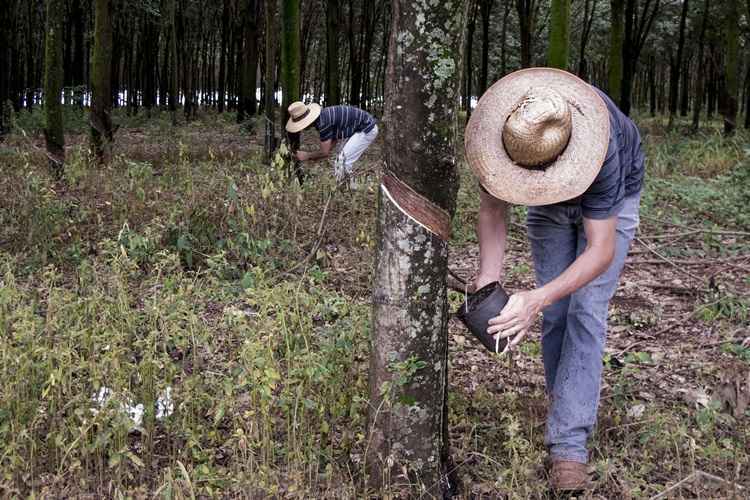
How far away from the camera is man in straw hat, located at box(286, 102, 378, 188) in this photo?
865 centimetres

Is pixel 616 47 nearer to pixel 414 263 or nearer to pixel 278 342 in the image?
pixel 278 342

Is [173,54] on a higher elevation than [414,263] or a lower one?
higher

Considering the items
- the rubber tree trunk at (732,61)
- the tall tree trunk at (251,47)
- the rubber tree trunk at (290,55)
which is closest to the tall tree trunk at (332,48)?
the tall tree trunk at (251,47)

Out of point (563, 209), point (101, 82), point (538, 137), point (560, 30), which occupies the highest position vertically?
point (560, 30)

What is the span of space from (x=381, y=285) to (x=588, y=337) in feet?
3.23

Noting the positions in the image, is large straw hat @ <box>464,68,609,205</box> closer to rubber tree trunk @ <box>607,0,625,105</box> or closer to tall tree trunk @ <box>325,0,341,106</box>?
rubber tree trunk @ <box>607,0,625,105</box>

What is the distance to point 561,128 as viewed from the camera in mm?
2738

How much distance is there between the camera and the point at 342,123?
9125 mm

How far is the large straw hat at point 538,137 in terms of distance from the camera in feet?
8.96

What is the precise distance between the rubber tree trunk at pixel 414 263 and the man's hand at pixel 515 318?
1.11 feet

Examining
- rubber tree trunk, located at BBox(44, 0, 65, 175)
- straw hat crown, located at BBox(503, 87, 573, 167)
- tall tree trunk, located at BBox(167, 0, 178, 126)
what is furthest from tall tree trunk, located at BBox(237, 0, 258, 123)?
straw hat crown, located at BBox(503, 87, 573, 167)

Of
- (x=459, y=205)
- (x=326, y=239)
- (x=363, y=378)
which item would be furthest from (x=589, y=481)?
(x=459, y=205)

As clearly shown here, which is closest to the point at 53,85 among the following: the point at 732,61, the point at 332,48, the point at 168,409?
the point at 168,409

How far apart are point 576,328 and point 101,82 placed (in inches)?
317
